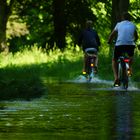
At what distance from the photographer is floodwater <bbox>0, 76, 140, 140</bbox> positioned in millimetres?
8977

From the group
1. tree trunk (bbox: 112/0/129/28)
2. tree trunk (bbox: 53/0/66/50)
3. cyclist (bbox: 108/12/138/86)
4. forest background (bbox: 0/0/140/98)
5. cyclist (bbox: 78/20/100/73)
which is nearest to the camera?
cyclist (bbox: 108/12/138/86)

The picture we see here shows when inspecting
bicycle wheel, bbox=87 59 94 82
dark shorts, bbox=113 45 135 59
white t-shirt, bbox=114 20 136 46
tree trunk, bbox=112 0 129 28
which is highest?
tree trunk, bbox=112 0 129 28

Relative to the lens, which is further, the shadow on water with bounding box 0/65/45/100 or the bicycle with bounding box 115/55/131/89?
the bicycle with bounding box 115/55/131/89

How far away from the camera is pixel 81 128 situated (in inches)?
384

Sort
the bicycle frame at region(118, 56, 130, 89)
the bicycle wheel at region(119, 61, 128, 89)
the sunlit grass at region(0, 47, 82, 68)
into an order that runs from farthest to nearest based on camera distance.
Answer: the sunlit grass at region(0, 47, 82, 68) < the bicycle frame at region(118, 56, 130, 89) < the bicycle wheel at region(119, 61, 128, 89)

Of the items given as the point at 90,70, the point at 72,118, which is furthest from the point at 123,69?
the point at 72,118

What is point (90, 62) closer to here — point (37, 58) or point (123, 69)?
point (123, 69)

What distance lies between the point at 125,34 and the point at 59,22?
28548 mm

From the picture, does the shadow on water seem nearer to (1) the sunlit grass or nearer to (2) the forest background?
(2) the forest background

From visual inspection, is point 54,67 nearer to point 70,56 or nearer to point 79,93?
point 70,56

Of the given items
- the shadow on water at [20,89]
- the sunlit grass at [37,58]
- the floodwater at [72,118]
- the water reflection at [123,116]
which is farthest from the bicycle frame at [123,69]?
the sunlit grass at [37,58]

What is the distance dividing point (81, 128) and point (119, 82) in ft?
34.6

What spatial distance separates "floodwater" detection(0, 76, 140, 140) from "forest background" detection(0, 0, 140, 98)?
61.6 inches

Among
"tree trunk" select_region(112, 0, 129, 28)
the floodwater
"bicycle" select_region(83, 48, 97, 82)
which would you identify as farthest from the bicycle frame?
"tree trunk" select_region(112, 0, 129, 28)
